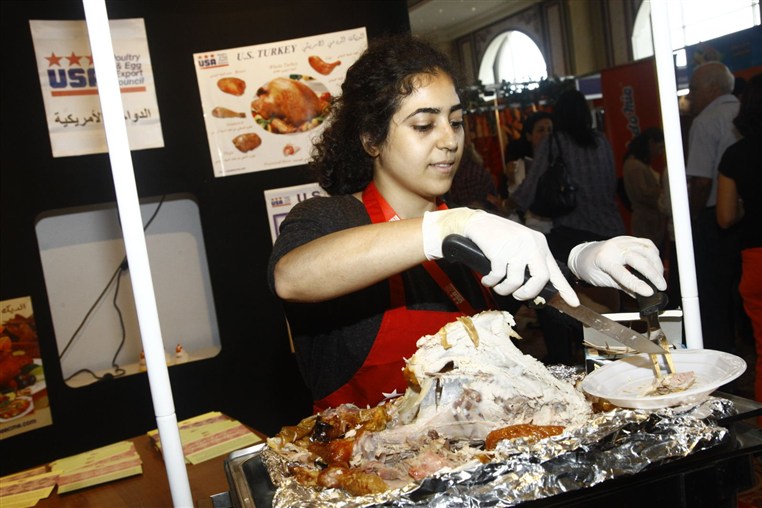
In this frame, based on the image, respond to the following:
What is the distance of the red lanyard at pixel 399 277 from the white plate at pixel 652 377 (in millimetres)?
530

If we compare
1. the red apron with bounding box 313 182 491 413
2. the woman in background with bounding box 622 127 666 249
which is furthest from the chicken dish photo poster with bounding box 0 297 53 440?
the woman in background with bounding box 622 127 666 249

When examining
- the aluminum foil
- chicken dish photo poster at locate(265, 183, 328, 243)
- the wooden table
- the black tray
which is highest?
chicken dish photo poster at locate(265, 183, 328, 243)

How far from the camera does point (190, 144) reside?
3.60 m

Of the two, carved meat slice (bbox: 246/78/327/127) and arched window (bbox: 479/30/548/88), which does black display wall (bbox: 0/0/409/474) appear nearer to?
carved meat slice (bbox: 246/78/327/127)

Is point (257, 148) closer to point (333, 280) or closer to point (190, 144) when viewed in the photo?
point (190, 144)

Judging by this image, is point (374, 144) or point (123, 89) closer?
point (374, 144)

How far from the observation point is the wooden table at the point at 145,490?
1.87 m

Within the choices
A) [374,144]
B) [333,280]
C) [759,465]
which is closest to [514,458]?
[333,280]

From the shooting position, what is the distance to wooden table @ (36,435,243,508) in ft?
6.15

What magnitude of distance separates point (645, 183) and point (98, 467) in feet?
10.0

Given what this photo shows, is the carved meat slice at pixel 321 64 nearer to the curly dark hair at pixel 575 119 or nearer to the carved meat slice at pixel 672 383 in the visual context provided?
the curly dark hair at pixel 575 119

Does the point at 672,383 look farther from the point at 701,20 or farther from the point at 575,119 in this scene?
the point at 701,20

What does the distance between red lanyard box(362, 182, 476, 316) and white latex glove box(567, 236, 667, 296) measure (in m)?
0.38

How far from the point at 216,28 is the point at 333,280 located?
2505 mm
